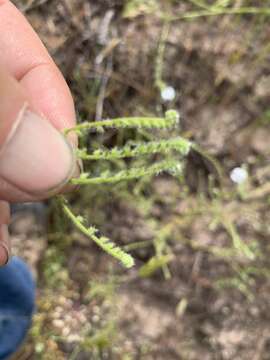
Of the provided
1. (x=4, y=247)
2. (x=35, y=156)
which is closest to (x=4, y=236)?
(x=4, y=247)

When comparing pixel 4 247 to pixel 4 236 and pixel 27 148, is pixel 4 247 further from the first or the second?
pixel 27 148

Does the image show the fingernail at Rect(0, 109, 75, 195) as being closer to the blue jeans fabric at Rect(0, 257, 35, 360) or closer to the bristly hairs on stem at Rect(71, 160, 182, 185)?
the bristly hairs on stem at Rect(71, 160, 182, 185)

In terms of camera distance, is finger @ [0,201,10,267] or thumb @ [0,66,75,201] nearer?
thumb @ [0,66,75,201]

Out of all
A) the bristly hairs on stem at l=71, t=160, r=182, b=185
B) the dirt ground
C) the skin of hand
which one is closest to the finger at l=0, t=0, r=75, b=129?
the skin of hand

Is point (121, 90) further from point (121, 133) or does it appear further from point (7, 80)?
point (7, 80)

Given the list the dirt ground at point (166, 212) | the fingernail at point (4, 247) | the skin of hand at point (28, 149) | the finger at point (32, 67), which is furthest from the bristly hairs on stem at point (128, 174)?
the dirt ground at point (166, 212)

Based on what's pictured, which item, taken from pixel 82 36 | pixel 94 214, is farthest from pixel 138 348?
pixel 82 36
